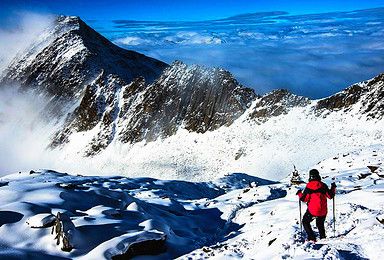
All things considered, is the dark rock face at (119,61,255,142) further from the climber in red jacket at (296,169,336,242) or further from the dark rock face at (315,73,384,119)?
the climber in red jacket at (296,169,336,242)

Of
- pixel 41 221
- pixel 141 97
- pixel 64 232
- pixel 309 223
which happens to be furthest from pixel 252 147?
pixel 64 232

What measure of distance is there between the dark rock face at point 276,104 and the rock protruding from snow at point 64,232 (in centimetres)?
4460

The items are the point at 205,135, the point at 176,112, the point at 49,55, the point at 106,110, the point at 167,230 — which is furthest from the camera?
the point at 49,55

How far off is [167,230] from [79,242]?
3.98 meters

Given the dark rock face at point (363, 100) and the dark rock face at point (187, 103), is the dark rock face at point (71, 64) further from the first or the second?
the dark rock face at point (363, 100)

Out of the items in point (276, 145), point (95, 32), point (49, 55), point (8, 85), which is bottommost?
point (276, 145)

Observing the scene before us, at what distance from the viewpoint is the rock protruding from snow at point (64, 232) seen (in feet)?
33.4

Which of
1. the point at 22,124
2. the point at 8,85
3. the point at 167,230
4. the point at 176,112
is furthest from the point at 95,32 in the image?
the point at 167,230

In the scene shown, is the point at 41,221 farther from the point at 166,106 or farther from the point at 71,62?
the point at 71,62

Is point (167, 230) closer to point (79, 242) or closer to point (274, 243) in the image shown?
point (79, 242)

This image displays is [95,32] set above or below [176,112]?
above

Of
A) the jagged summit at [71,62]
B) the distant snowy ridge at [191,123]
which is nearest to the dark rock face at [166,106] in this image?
the distant snowy ridge at [191,123]

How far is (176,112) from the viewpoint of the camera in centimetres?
6419

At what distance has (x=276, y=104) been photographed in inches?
2036
